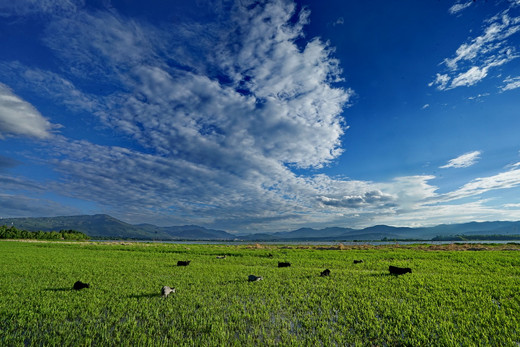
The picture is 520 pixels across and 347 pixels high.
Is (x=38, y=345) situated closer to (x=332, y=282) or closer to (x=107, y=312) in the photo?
(x=107, y=312)

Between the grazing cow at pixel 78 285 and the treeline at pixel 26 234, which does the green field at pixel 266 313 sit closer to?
the grazing cow at pixel 78 285

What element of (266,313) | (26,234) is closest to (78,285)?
(266,313)

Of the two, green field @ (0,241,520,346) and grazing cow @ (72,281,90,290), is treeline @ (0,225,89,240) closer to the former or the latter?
green field @ (0,241,520,346)

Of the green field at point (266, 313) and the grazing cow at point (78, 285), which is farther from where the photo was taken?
the grazing cow at point (78, 285)

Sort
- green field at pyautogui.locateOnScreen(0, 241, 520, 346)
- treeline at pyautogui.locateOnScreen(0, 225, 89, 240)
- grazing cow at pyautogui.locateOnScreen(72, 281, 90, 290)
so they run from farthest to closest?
treeline at pyautogui.locateOnScreen(0, 225, 89, 240) < grazing cow at pyautogui.locateOnScreen(72, 281, 90, 290) < green field at pyautogui.locateOnScreen(0, 241, 520, 346)

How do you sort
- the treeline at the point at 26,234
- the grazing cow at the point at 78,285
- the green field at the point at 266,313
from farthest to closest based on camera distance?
the treeline at the point at 26,234 → the grazing cow at the point at 78,285 → the green field at the point at 266,313

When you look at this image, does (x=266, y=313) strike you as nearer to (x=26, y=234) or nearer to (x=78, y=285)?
(x=78, y=285)

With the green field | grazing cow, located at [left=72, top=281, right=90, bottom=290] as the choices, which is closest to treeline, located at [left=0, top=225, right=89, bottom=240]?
the green field

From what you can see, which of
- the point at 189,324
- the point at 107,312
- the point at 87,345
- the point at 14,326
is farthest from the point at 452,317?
the point at 14,326

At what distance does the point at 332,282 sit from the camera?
43.5 feet

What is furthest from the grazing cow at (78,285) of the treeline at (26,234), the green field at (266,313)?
the treeline at (26,234)

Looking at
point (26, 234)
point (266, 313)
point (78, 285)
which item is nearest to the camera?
point (266, 313)

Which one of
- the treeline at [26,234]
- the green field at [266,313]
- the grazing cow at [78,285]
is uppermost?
the treeline at [26,234]

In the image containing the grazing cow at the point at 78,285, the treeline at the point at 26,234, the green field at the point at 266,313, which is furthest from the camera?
the treeline at the point at 26,234
